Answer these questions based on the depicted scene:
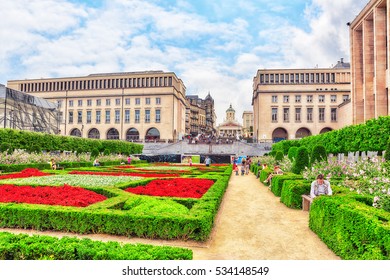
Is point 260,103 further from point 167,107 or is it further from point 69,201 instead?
point 69,201

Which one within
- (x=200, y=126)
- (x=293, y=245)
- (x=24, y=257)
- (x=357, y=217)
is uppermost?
(x=200, y=126)

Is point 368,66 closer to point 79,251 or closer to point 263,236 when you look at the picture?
point 263,236

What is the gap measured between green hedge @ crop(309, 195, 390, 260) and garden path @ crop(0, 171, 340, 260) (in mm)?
Answer: 277

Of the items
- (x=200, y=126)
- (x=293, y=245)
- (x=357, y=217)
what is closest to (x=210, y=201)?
(x=293, y=245)

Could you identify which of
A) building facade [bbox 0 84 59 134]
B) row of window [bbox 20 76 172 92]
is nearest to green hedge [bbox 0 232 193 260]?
building facade [bbox 0 84 59 134]

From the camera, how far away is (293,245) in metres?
6.23

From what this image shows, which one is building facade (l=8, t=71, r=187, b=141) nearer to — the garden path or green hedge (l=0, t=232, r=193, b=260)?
the garden path

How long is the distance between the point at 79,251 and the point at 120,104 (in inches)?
2865

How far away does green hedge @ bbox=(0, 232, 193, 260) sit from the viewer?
12.9 feet

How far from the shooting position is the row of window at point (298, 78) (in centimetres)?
7006

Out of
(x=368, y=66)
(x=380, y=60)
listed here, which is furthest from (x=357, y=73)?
(x=380, y=60)

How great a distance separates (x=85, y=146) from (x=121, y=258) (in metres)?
34.8

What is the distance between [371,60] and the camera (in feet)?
108

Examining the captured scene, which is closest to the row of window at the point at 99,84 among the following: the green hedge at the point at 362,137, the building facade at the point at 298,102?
the building facade at the point at 298,102
